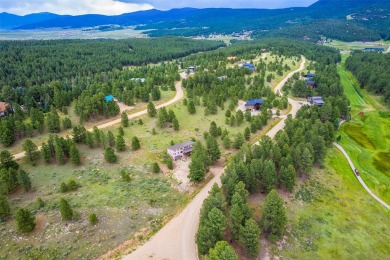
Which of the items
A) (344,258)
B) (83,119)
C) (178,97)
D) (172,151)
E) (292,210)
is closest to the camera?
(344,258)

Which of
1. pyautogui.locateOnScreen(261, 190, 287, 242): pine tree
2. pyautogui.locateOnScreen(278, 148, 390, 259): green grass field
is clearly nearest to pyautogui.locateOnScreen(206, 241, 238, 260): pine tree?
pyautogui.locateOnScreen(261, 190, 287, 242): pine tree

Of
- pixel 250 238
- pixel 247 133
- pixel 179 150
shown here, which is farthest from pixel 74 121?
pixel 250 238

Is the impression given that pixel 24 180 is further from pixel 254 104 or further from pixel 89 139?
pixel 254 104

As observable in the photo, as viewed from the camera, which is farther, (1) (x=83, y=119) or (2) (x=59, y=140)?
(1) (x=83, y=119)

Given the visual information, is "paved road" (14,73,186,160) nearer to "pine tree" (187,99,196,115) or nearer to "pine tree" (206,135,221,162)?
"pine tree" (187,99,196,115)

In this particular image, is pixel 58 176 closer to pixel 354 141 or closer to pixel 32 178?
pixel 32 178

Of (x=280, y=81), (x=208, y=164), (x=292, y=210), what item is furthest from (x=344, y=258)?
(x=280, y=81)

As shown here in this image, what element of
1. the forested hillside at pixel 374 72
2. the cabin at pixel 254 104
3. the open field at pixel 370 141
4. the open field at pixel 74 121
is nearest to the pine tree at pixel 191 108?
the open field at pixel 74 121
